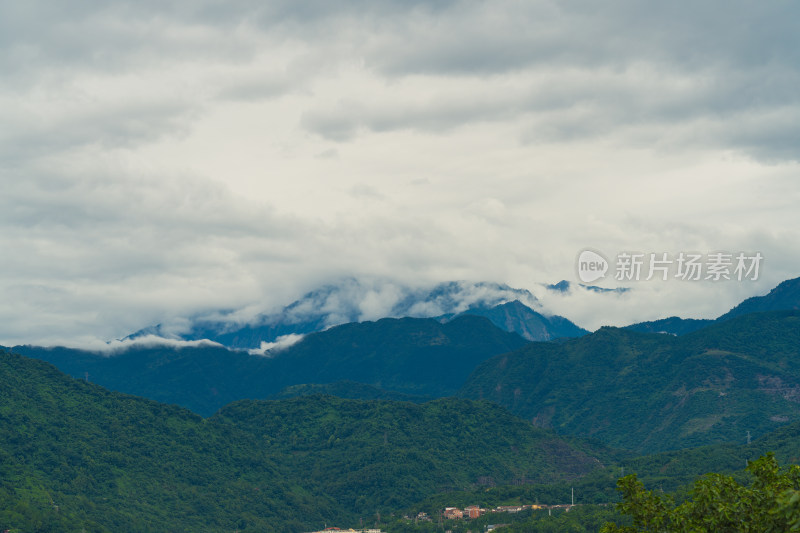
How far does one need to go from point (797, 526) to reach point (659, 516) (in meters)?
24.1

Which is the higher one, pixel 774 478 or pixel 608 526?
pixel 774 478

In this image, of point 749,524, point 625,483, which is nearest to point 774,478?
point 749,524

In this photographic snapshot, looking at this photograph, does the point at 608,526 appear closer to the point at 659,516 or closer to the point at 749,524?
the point at 659,516

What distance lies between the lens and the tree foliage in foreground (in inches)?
2506

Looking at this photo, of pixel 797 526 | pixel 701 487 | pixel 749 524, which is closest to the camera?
pixel 797 526

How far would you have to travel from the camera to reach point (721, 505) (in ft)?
214

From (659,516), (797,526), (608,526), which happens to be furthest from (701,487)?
(797,526)

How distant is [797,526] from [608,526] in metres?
28.1

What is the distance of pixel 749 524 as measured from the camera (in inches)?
2494

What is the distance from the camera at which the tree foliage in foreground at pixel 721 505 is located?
63.7 meters

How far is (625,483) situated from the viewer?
7175cm

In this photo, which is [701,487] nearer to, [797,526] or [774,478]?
[774,478]

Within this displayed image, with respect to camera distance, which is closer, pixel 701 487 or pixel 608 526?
pixel 701 487

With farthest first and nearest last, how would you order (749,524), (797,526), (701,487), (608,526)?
(608,526)
(701,487)
(749,524)
(797,526)
